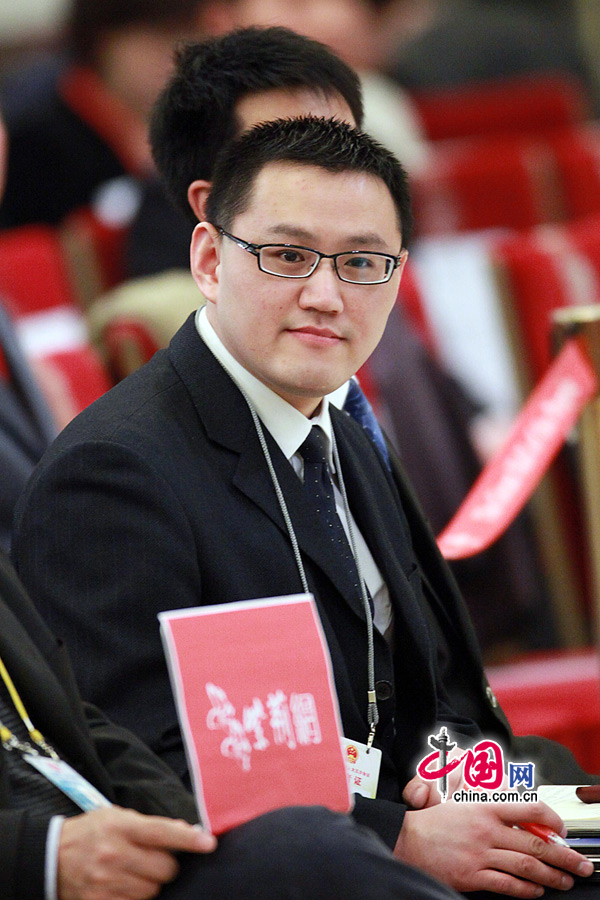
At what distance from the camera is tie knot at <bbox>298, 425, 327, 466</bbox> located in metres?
1.45

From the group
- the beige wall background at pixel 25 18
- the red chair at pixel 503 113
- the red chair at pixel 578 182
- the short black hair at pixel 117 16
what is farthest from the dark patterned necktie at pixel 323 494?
the beige wall background at pixel 25 18

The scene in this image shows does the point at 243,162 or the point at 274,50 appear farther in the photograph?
the point at 274,50

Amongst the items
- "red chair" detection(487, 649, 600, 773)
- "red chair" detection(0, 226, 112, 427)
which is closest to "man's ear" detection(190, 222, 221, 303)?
"red chair" detection(487, 649, 600, 773)

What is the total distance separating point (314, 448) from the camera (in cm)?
146

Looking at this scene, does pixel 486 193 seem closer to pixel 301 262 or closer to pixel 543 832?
pixel 301 262

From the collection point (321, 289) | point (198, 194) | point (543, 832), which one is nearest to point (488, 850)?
point (543, 832)

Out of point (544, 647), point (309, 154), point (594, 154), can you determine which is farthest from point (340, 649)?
point (594, 154)

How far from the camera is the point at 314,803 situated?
1.10m

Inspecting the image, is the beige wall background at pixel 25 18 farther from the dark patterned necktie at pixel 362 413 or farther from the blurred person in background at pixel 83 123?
the dark patterned necktie at pixel 362 413

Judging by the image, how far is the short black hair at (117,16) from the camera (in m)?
3.56

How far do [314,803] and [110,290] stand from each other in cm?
234

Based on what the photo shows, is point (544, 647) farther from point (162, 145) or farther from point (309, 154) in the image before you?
point (309, 154)

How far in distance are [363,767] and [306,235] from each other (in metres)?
0.55

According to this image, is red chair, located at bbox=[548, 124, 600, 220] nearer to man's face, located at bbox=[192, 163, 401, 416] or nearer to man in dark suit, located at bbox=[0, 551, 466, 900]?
man's face, located at bbox=[192, 163, 401, 416]
